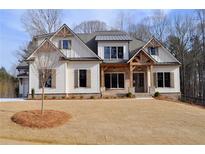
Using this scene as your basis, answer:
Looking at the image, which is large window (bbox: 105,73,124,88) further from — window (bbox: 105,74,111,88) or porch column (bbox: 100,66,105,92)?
porch column (bbox: 100,66,105,92)

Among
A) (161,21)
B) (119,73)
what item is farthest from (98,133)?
(161,21)

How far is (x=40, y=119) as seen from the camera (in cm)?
1401

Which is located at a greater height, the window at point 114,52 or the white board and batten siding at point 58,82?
the window at point 114,52

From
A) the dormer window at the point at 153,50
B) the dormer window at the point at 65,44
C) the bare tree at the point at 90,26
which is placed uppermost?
the bare tree at the point at 90,26

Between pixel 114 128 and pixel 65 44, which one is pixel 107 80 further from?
pixel 114 128

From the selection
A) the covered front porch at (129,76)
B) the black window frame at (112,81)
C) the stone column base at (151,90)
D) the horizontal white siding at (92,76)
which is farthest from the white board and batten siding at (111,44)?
the stone column base at (151,90)

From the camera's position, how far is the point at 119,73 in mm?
25781

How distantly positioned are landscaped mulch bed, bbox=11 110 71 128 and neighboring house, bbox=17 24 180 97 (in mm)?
8532

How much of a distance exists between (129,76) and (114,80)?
4.81 feet

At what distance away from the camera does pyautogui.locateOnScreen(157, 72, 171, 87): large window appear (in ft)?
85.2

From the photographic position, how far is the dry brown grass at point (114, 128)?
457 inches

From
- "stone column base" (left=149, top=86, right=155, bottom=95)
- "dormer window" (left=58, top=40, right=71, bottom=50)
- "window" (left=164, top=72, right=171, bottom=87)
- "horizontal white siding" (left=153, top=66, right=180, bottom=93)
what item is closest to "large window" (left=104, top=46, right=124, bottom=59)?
"dormer window" (left=58, top=40, right=71, bottom=50)

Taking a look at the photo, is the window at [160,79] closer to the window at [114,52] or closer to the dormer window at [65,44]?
the window at [114,52]
